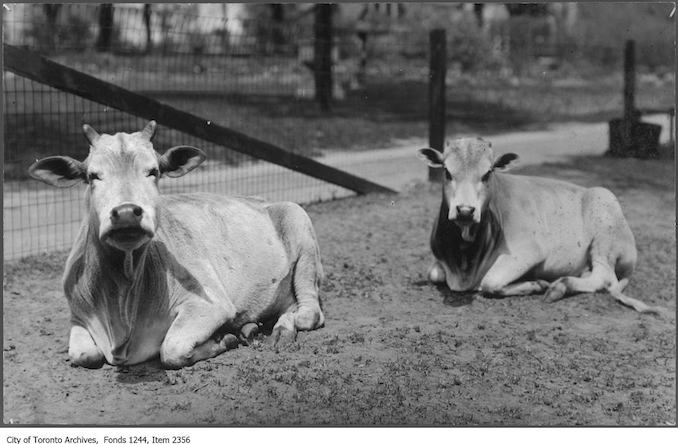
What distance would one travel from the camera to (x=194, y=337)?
20.2 feet

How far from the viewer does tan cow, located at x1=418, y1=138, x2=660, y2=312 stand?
26.6 ft

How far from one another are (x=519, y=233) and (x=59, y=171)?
4.46 metres

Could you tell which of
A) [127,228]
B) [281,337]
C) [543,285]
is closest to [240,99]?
[543,285]

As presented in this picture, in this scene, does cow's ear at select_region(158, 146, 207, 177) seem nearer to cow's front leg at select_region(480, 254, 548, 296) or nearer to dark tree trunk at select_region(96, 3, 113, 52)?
cow's front leg at select_region(480, 254, 548, 296)

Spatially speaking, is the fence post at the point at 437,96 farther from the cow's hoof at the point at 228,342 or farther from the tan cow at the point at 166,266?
the cow's hoof at the point at 228,342

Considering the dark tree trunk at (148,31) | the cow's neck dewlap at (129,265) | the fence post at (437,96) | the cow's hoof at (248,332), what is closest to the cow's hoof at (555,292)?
the cow's hoof at (248,332)

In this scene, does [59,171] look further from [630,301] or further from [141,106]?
[630,301]

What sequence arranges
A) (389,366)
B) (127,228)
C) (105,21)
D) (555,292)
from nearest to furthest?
(127,228), (389,366), (555,292), (105,21)

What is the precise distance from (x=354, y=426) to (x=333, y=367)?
35.4 inches

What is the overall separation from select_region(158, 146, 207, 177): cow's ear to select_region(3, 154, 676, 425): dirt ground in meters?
1.30

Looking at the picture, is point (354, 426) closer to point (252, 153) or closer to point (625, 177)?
point (252, 153)

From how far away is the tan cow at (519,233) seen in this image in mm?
8109

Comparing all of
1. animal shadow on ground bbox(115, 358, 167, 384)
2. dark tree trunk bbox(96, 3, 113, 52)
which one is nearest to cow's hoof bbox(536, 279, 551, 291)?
animal shadow on ground bbox(115, 358, 167, 384)

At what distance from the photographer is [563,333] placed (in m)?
7.36
